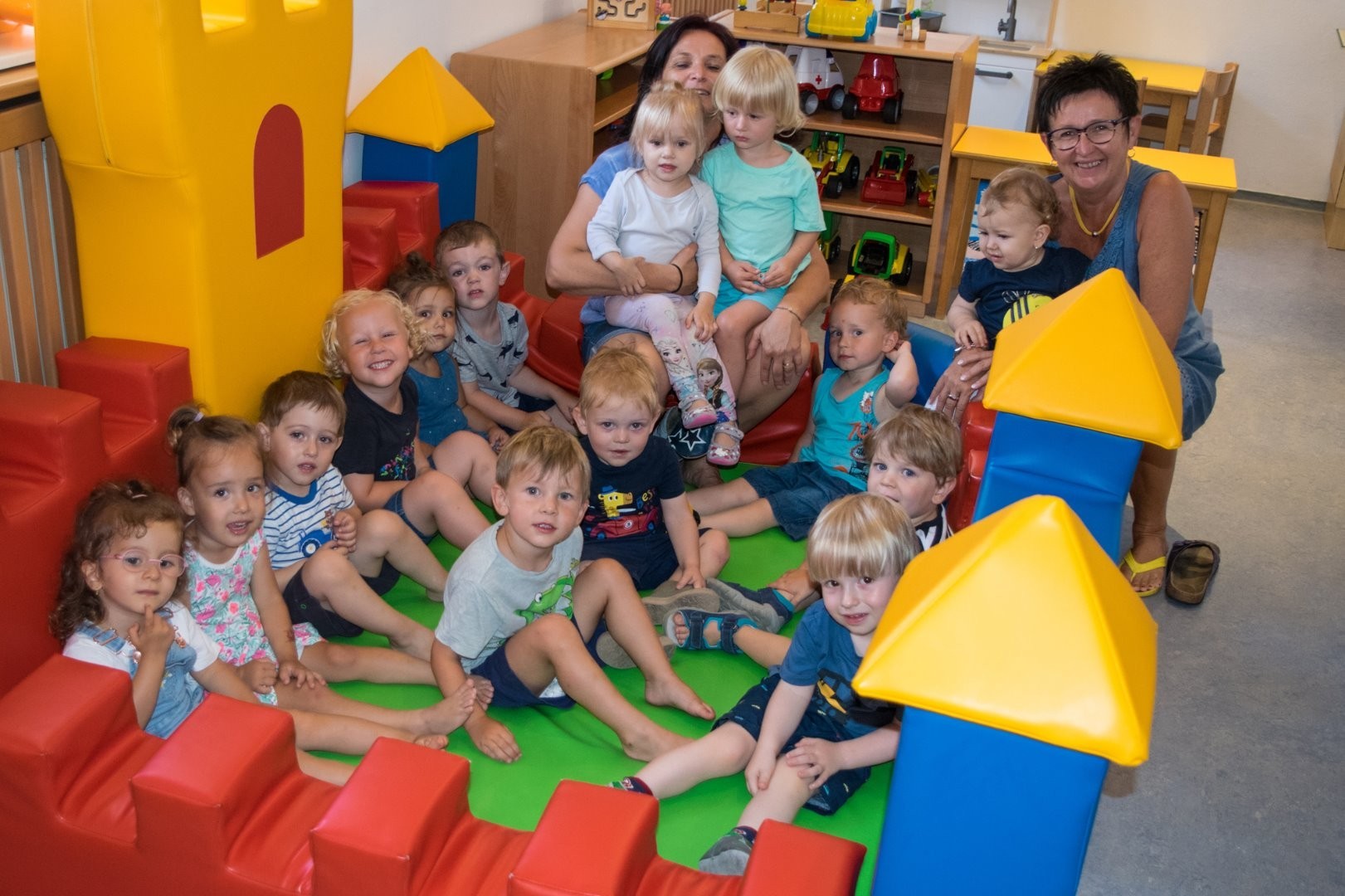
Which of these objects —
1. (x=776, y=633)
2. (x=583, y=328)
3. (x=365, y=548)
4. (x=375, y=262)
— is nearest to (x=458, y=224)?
(x=375, y=262)

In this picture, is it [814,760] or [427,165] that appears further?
[427,165]

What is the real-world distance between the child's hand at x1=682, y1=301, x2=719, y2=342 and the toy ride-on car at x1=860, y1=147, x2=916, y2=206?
6.68ft

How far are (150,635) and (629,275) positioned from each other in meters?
1.47

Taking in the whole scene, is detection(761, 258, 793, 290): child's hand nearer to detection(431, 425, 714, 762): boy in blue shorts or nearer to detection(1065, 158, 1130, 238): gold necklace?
detection(1065, 158, 1130, 238): gold necklace

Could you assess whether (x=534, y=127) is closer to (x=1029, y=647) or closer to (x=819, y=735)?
(x=819, y=735)

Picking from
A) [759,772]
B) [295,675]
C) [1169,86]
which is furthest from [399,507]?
[1169,86]

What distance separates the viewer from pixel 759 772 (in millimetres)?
2031

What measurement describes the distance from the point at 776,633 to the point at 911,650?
1351 mm

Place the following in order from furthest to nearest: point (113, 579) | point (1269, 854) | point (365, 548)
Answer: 1. point (365, 548)
2. point (1269, 854)
3. point (113, 579)

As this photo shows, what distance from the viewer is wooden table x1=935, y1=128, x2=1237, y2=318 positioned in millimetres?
4430

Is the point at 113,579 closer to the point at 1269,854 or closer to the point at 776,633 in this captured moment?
the point at 776,633

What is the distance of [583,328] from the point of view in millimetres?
3336

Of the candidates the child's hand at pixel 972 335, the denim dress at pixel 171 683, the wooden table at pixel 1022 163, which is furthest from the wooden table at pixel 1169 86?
the denim dress at pixel 171 683

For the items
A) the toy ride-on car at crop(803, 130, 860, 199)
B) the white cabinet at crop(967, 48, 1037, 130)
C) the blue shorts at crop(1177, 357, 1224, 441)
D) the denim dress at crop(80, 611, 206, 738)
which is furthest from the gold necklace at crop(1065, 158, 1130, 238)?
the white cabinet at crop(967, 48, 1037, 130)
